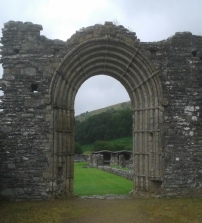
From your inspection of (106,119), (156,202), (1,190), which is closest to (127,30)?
(156,202)

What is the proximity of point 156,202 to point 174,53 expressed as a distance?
463 centimetres

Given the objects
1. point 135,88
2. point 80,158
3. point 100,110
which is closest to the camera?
point 135,88

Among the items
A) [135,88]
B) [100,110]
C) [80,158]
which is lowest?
[80,158]

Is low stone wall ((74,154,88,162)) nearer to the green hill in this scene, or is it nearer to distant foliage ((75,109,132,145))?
distant foliage ((75,109,132,145))

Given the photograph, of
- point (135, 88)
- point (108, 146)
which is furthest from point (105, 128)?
point (135, 88)

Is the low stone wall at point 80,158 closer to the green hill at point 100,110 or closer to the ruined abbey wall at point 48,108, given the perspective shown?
the ruined abbey wall at point 48,108

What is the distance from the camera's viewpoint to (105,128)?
5466 cm

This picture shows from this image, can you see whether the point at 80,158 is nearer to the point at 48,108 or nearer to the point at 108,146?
the point at 108,146

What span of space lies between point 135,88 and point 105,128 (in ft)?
142

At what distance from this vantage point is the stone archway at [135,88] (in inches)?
414

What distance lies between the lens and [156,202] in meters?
9.70

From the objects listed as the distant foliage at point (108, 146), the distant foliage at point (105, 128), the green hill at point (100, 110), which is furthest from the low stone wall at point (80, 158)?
the green hill at point (100, 110)

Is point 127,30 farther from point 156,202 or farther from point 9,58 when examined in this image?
point 156,202

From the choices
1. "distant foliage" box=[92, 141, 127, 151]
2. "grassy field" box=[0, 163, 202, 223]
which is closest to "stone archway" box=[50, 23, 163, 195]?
"grassy field" box=[0, 163, 202, 223]
